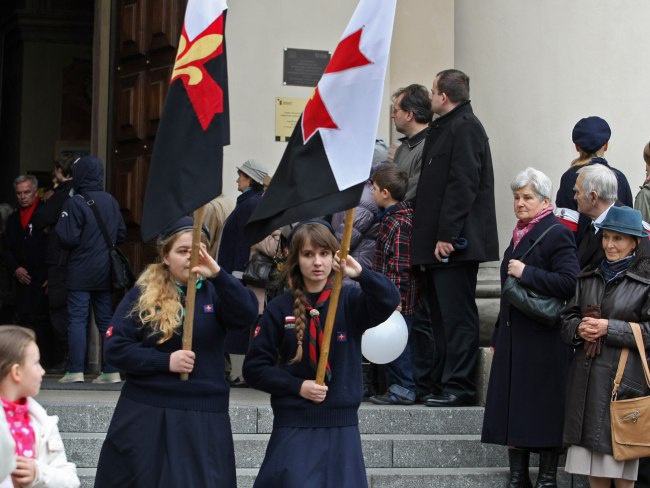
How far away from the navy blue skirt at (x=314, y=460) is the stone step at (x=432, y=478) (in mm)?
1984

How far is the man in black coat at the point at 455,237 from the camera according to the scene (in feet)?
28.6

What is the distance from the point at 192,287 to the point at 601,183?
2976 mm

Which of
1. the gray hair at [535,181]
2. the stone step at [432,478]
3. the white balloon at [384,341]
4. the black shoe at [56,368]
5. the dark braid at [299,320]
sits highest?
the gray hair at [535,181]

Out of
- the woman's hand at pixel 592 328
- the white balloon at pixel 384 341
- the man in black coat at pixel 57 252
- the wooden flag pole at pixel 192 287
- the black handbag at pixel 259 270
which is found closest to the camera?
the wooden flag pole at pixel 192 287

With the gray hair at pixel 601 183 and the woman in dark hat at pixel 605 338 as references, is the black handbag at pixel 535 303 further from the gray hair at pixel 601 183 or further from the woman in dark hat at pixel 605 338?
the gray hair at pixel 601 183

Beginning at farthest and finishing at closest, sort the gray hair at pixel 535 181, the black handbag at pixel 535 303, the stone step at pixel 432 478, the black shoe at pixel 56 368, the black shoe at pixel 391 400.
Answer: the black shoe at pixel 56 368 → the black shoe at pixel 391 400 → the stone step at pixel 432 478 → the gray hair at pixel 535 181 → the black handbag at pixel 535 303

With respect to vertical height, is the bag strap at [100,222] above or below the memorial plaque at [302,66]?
below

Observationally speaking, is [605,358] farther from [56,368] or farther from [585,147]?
[56,368]

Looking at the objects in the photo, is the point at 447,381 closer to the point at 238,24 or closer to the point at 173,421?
the point at 173,421

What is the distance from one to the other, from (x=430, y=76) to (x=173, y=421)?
757 centimetres

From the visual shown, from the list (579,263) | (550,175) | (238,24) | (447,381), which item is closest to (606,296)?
(579,263)

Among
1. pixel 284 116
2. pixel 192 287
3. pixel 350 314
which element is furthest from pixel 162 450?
pixel 284 116

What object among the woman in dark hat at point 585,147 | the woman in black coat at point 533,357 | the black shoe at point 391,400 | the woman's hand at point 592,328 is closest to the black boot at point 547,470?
the woman in black coat at point 533,357

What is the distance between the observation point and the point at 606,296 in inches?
284
